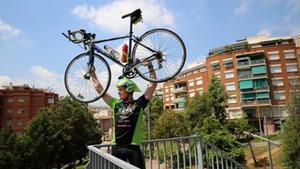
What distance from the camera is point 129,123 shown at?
4531 millimetres

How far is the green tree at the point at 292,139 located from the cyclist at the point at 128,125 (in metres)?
21.5

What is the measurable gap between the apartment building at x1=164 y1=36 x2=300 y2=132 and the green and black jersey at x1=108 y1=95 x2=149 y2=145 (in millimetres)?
48189

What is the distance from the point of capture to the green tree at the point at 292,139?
75.5 feet

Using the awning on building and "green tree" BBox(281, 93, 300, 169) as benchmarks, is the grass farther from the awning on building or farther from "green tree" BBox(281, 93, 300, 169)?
the awning on building

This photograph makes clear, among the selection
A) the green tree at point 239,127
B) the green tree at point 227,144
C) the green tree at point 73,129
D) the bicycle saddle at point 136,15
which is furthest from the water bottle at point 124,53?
the green tree at point 239,127

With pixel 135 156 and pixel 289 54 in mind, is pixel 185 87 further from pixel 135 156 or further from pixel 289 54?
pixel 135 156

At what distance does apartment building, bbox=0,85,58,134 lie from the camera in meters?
53.8

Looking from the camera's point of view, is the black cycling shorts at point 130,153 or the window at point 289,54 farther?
the window at point 289,54

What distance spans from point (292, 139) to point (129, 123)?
22233mm

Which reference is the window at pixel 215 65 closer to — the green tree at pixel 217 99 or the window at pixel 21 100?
the green tree at pixel 217 99

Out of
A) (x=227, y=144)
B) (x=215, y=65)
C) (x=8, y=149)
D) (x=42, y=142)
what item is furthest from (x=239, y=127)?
(x=8, y=149)

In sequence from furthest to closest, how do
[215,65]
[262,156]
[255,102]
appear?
[215,65] < [255,102] < [262,156]

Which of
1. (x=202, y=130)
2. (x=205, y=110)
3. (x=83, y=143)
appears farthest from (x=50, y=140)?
(x=205, y=110)

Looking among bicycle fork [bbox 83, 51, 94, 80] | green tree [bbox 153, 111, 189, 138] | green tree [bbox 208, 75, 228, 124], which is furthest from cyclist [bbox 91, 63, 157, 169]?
green tree [bbox 208, 75, 228, 124]
